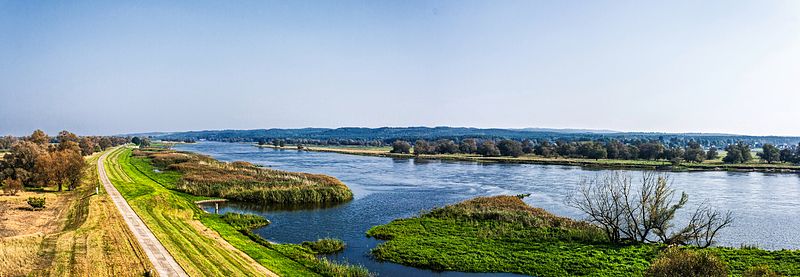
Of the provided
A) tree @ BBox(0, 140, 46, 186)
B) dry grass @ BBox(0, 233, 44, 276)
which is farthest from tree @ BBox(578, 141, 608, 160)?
dry grass @ BBox(0, 233, 44, 276)

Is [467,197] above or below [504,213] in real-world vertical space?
below

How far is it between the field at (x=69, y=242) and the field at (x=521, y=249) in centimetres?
1390

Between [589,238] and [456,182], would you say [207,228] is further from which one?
[456,182]

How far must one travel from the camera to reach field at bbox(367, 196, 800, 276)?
2561 cm

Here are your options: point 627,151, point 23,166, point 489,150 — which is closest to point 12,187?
point 23,166

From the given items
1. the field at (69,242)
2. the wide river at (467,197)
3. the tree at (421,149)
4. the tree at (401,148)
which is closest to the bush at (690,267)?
the wide river at (467,197)

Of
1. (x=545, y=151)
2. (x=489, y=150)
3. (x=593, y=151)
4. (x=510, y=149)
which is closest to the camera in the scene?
(x=593, y=151)

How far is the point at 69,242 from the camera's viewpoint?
26.2 metres

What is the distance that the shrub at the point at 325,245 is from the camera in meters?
29.9

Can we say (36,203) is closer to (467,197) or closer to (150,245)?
(150,245)

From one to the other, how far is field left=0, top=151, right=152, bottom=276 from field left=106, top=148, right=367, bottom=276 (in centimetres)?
202

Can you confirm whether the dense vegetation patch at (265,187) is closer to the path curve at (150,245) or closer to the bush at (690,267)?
the path curve at (150,245)

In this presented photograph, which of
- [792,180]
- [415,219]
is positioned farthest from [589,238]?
[792,180]

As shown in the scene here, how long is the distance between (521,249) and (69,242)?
25905mm
